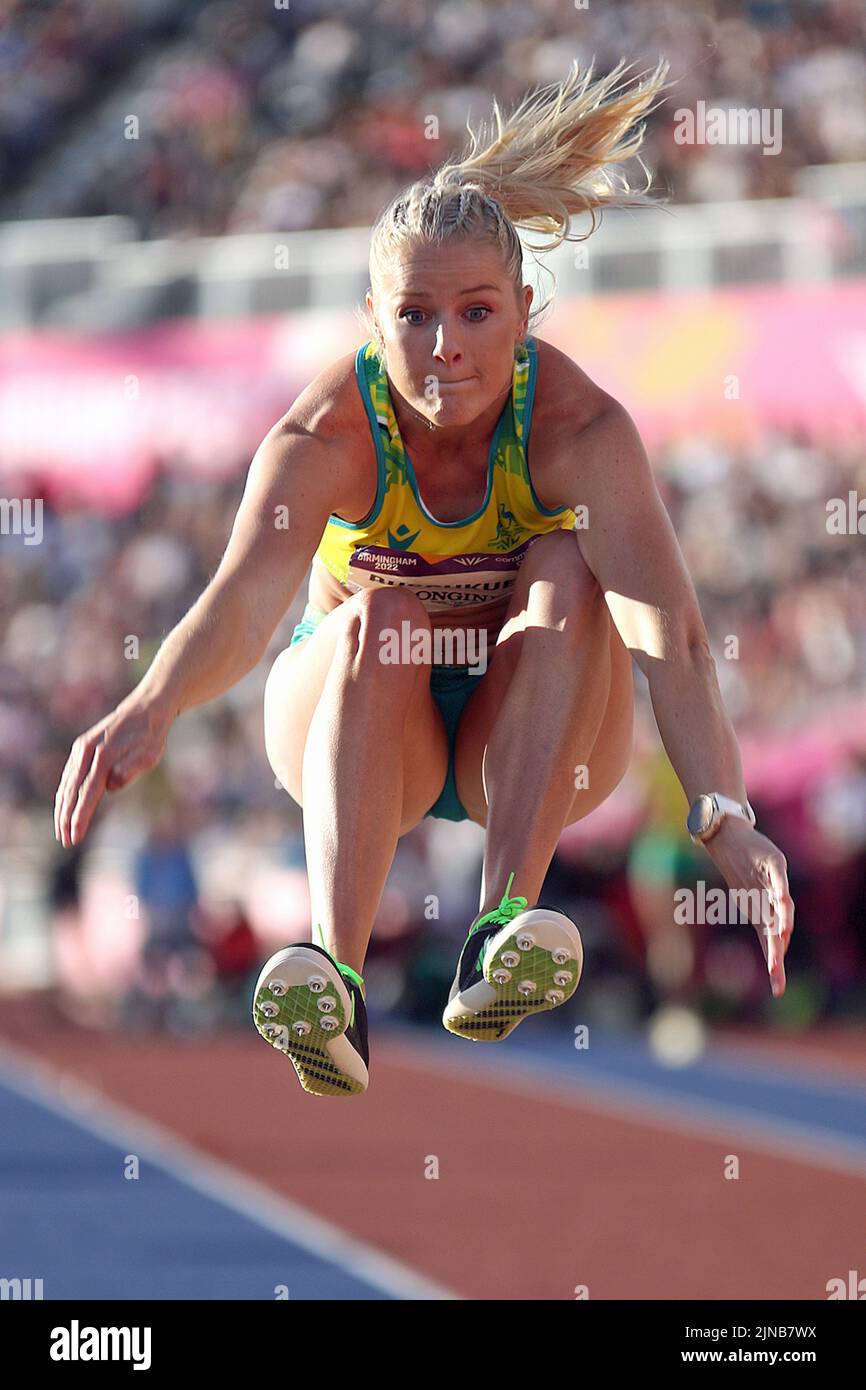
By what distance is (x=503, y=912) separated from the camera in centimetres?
372

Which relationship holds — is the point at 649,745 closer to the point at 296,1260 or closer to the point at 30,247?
the point at 296,1260

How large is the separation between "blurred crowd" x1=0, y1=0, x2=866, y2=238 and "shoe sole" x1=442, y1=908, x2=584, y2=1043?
36.0ft

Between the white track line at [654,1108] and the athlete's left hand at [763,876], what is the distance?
7.43 metres

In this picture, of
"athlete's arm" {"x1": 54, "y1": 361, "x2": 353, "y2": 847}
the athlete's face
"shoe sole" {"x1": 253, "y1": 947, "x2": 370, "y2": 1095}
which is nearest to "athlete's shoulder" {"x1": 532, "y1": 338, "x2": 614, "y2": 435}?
the athlete's face

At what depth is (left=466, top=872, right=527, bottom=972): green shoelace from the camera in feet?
12.2

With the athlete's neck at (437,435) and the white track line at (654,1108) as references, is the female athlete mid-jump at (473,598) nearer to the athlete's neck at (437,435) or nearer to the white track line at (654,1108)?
the athlete's neck at (437,435)

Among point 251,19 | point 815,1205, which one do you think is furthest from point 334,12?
point 815,1205

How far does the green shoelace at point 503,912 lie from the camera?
371 centimetres

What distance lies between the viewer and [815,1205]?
9938 mm

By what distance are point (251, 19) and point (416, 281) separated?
50.4 ft

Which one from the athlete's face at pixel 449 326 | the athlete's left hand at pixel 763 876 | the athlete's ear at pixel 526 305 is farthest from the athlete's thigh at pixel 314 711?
the athlete's left hand at pixel 763 876

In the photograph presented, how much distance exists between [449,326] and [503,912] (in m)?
1.07

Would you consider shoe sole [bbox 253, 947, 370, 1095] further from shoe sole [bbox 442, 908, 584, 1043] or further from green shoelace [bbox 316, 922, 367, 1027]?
shoe sole [bbox 442, 908, 584, 1043]

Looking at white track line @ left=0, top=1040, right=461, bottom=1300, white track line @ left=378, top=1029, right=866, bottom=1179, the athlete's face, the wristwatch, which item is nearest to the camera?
the wristwatch
